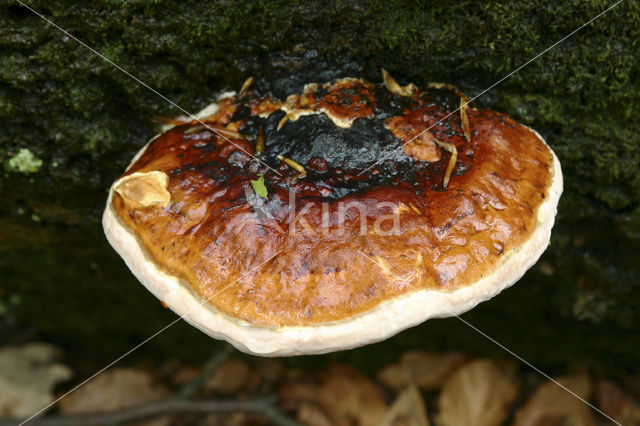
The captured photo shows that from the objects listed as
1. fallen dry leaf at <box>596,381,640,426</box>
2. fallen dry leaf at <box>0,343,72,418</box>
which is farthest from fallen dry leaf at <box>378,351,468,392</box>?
fallen dry leaf at <box>0,343,72,418</box>

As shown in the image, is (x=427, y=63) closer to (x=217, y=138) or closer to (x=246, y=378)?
(x=217, y=138)

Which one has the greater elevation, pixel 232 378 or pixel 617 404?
pixel 617 404

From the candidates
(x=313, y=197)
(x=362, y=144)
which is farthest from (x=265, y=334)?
(x=362, y=144)

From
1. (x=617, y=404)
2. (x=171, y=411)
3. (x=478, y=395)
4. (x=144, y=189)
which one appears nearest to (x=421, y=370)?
(x=478, y=395)

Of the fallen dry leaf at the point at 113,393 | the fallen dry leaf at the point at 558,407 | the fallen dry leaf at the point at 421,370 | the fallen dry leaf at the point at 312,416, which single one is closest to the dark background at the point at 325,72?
the fallen dry leaf at the point at 558,407

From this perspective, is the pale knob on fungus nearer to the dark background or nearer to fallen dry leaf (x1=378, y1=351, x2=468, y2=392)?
the dark background

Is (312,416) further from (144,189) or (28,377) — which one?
(144,189)
